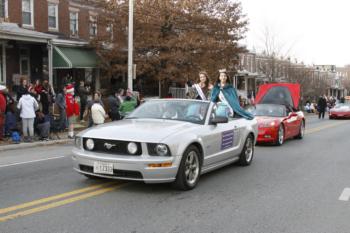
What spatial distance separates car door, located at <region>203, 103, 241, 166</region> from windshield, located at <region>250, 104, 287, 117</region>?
18.6ft

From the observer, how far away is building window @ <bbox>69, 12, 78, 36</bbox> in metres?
28.8

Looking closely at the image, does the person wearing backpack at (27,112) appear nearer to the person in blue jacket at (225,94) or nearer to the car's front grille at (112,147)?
the person in blue jacket at (225,94)

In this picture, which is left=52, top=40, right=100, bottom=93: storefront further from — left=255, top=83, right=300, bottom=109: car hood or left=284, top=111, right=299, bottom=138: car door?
left=284, top=111, right=299, bottom=138: car door

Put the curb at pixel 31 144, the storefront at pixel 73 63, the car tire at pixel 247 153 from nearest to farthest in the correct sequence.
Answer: the car tire at pixel 247 153 < the curb at pixel 31 144 < the storefront at pixel 73 63

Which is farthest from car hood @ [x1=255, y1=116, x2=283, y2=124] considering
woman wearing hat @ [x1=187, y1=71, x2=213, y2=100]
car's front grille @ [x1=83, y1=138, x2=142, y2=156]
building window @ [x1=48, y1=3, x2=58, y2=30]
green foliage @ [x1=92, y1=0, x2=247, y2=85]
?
building window @ [x1=48, y1=3, x2=58, y2=30]

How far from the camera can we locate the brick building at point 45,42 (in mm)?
22625

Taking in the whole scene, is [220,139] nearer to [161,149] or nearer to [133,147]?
[161,149]

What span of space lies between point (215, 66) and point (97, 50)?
22.3 feet

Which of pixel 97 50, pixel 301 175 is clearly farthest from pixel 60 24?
pixel 301 175

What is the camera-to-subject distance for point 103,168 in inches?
262

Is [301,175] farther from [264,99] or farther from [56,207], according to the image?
[264,99]

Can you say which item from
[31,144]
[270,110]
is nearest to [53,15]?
[31,144]

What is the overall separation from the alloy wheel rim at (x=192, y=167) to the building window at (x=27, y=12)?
21.0m

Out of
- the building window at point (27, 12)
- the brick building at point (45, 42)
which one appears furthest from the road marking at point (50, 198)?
the building window at point (27, 12)
